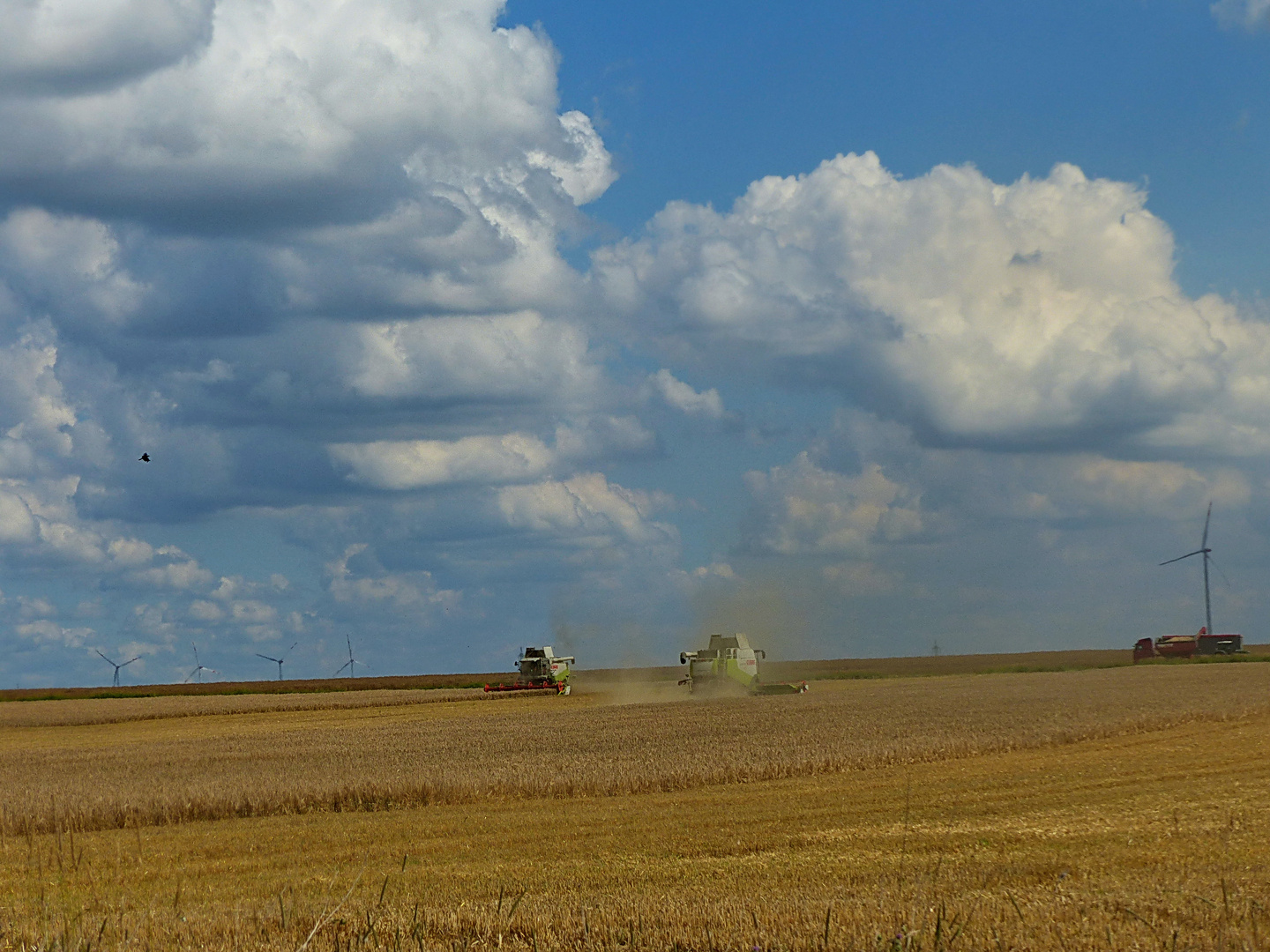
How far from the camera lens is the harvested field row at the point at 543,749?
24.0 metres

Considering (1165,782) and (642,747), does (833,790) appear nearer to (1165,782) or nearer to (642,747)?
(1165,782)

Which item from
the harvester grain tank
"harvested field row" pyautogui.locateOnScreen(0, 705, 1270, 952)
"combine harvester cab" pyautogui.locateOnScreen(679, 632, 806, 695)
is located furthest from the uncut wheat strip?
the harvester grain tank

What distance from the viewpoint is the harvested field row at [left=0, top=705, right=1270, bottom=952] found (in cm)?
945

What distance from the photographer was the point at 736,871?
13.9 meters

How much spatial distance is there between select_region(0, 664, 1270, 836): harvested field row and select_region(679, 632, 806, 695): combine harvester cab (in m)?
7.27

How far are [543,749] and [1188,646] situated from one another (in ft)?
273

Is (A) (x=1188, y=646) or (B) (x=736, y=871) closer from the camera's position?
(B) (x=736, y=871)

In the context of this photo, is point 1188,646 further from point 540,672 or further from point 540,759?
point 540,759

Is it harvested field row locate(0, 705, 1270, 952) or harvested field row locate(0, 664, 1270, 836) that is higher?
harvested field row locate(0, 705, 1270, 952)

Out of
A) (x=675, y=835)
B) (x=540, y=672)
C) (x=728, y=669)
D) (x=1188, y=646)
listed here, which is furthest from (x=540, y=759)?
(x=1188, y=646)

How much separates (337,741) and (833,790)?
20.1 metres

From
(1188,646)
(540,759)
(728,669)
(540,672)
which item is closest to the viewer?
(540,759)

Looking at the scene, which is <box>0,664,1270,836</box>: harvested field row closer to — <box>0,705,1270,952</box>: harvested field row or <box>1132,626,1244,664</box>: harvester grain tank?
<box>0,705,1270,952</box>: harvested field row

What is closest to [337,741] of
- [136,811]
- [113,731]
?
[136,811]
